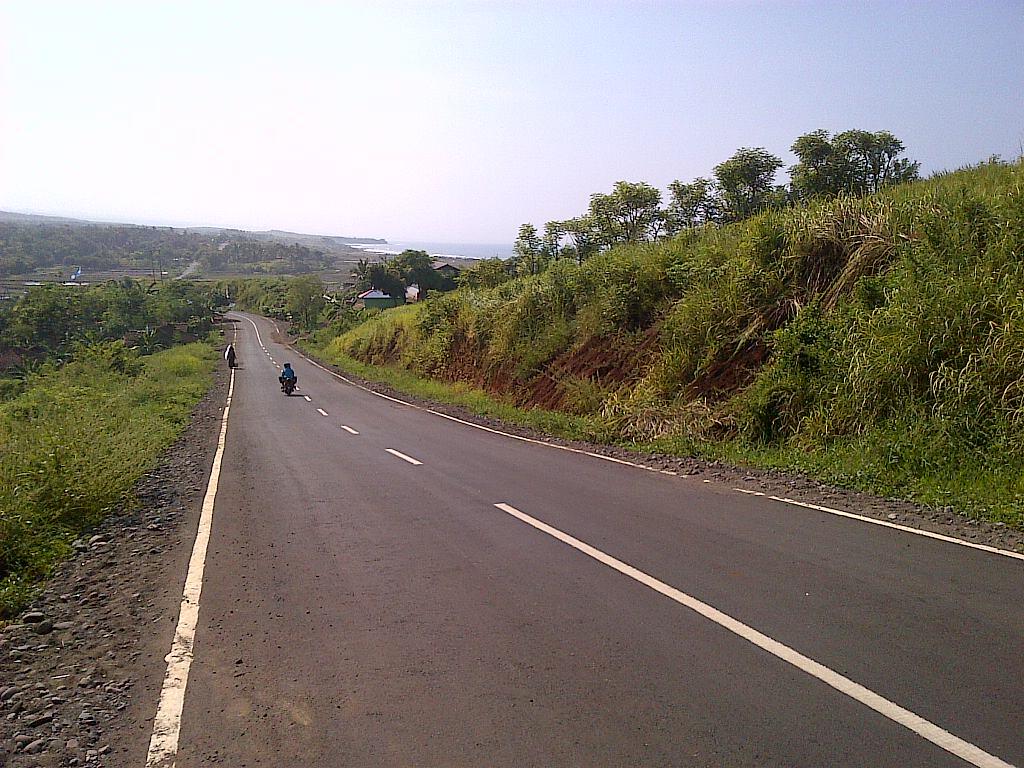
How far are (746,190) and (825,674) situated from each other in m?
23.3

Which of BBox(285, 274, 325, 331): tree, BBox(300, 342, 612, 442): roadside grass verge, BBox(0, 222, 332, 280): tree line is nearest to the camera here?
BBox(300, 342, 612, 442): roadside grass verge

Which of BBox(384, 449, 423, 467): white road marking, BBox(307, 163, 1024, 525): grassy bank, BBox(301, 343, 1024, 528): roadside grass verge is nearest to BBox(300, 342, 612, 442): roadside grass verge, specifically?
BBox(301, 343, 1024, 528): roadside grass verge

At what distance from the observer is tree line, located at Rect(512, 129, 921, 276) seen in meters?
22.1

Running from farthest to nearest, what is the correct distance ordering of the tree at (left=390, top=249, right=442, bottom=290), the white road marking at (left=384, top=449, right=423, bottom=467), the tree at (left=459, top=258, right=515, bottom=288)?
the tree at (left=390, top=249, right=442, bottom=290) < the tree at (left=459, top=258, right=515, bottom=288) < the white road marking at (left=384, top=449, right=423, bottom=467)

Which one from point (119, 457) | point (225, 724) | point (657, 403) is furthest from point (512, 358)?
point (225, 724)

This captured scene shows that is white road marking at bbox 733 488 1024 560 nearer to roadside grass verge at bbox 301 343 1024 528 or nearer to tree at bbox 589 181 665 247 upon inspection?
roadside grass verge at bbox 301 343 1024 528

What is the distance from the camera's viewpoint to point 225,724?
3998mm

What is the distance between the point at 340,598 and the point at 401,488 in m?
4.85

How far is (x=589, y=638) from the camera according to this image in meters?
4.87

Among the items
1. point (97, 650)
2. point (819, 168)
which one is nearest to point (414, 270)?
point (819, 168)

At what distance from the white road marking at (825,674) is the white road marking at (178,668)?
3.30 metres

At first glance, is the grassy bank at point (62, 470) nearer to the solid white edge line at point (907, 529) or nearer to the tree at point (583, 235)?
the solid white edge line at point (907, 529)

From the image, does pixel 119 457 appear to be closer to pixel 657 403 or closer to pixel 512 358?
pixel 657 403

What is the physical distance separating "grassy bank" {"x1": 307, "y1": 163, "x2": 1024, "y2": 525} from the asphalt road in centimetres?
268
